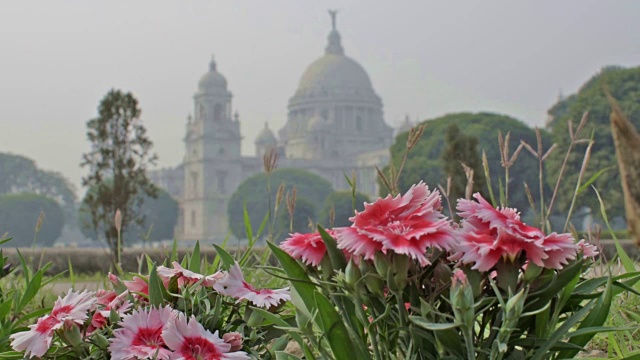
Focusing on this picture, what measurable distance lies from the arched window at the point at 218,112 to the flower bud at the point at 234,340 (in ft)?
316

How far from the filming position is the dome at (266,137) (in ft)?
331

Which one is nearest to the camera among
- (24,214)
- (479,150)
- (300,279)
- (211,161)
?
(300,279)

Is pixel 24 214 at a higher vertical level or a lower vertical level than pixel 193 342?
higher

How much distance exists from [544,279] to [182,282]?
3.33 ft

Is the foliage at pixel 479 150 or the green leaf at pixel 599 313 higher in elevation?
the foliage at pixel 479 150

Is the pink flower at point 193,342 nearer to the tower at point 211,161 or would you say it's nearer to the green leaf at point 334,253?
the green leaf at point 334,253

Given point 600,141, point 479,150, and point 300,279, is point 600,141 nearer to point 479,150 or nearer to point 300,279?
point 479,150

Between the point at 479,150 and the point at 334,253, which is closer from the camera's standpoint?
the point at 334,253

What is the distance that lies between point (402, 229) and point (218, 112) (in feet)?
318

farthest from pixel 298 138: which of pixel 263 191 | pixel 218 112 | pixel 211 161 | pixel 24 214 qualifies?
pixel 24 214

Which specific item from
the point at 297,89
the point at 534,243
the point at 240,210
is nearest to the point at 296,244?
the point at 534,243

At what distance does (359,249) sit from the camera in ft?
5.65

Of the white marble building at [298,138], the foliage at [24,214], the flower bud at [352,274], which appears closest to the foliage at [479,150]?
the white marble building at [298,138]

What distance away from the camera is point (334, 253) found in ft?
6.24
